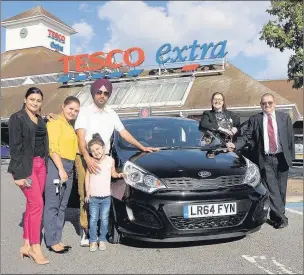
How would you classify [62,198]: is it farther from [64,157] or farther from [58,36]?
[58,36]

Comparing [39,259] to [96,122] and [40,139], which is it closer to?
[40,139]

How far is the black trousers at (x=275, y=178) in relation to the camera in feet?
16.1

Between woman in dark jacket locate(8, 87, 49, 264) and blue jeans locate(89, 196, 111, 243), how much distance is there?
0.52 metres

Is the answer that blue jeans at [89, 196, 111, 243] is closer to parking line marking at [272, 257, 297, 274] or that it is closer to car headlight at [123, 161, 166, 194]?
car headlight at [123, 161, 166, 194]

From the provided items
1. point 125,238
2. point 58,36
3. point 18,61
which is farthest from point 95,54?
point 125,238

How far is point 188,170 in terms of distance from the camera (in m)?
3.81

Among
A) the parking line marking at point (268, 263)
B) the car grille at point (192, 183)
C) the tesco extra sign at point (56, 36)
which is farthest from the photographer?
the tesco extra sign at point (56, 36)

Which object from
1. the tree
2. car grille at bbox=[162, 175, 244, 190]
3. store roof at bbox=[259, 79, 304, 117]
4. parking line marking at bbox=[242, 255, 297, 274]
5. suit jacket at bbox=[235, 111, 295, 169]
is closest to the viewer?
parking line marking at bbox=[242, 255, 297, 274]

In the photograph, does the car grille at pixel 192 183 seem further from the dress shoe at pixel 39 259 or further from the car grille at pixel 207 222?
the dress shoe at pixel 39 259

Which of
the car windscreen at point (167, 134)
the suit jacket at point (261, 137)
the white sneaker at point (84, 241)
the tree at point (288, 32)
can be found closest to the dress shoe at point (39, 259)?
the white sneaker at point (84, 241)

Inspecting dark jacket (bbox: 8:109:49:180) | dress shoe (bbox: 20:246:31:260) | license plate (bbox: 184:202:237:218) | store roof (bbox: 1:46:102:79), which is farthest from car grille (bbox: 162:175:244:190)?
store roof (bbox: 1:46:102:79)

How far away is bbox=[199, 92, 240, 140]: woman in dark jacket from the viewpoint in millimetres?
5191

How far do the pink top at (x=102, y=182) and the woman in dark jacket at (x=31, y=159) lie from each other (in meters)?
0.49

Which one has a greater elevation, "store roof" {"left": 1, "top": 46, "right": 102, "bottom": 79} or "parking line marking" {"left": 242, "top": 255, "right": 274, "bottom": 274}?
"store roof" {"left": 1, "top": 46, "right": 102, "bottom": 79}
